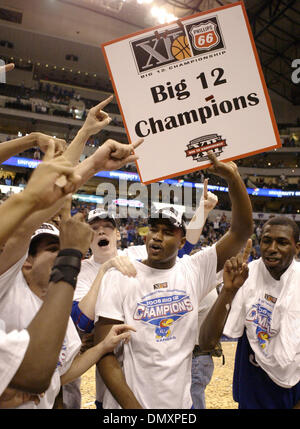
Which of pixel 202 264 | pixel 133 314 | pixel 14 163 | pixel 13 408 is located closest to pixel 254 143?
pixel 202 264

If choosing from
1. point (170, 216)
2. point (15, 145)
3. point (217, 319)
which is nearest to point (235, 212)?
point (170, 216)

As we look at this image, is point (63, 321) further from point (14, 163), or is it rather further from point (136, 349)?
point (14, 163)

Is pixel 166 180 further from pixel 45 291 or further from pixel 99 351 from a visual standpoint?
pixel 45 291

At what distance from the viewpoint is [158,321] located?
5.75ft

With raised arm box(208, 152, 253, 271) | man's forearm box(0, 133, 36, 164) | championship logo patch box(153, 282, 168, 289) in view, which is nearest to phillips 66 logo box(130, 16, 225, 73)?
raised arm box(208, 152, 253, 271)

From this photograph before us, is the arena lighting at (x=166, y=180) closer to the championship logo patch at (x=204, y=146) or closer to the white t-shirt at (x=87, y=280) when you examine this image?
the white t-shirt at (x=87, y=280)

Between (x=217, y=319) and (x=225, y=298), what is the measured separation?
12 centimetres

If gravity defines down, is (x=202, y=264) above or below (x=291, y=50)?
below

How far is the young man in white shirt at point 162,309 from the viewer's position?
1.67 m

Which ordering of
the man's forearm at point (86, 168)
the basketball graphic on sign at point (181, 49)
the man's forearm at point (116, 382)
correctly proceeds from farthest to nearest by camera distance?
the basketball graphic on sign at point (181, 49), the man's forearm at point (116, 382), the man's forearm at point (86, 168)

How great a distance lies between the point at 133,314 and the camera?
1.78m

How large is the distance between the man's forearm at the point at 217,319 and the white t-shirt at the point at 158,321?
7 cm

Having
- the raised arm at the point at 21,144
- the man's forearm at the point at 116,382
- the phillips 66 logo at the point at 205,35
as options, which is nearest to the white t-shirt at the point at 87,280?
the man's forearm at the point at 116,382

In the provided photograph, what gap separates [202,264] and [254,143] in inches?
27.7
